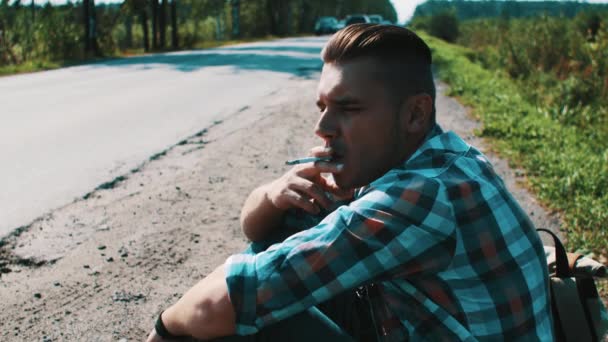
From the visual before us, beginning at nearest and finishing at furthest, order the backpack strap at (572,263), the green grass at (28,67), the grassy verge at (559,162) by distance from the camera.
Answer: the backpack strap at (572,263), the grassy verge at (559,162), the green grass at (28,67)

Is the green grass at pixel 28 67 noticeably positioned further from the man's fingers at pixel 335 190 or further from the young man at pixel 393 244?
the young man at pixel 393 244

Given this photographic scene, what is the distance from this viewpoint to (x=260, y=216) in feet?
6.95

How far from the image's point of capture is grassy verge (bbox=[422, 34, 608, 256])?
3787mm

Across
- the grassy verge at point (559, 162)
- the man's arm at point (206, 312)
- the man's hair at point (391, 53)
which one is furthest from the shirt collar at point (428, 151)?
the grassy verge at point (559, 162)

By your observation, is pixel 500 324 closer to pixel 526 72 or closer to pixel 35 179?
pixel 35 179

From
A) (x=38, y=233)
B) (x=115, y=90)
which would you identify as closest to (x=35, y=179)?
(x=38, y=233)

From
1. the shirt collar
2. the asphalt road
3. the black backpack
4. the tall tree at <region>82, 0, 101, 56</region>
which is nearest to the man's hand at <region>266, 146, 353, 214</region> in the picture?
the shirt collar

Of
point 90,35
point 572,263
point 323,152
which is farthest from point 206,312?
point 90,35

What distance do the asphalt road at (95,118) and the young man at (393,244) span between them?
9.20 feet

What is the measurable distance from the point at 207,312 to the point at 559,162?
14.3 ft

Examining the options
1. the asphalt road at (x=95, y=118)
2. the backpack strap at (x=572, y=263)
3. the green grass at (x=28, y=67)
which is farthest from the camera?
the green grass at (x=28, y=67)

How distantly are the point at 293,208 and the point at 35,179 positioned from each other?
355cm

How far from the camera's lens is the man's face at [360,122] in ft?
4.99

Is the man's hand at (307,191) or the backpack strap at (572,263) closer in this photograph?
the man's hand at (307,191)
